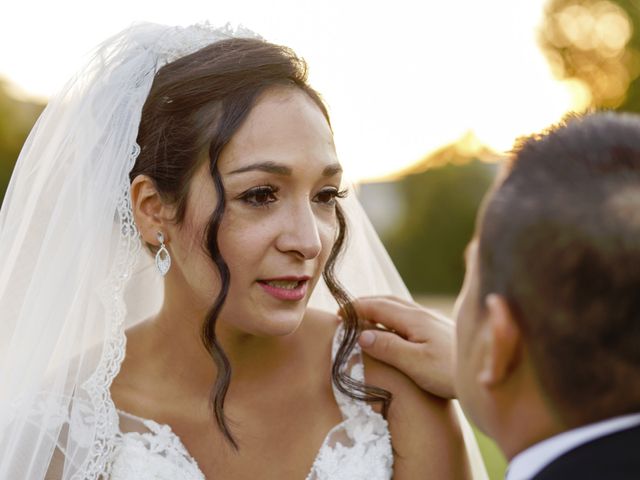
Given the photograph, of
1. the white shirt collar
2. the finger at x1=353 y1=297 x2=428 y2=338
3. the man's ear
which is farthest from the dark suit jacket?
the finger at x1=353 y1=297 x2=428 y2=338

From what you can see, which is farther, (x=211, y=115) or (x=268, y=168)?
(x=211, y=115)

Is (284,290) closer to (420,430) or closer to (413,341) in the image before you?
(413,341)

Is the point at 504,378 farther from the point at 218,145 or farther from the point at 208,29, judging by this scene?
the point at 208,29

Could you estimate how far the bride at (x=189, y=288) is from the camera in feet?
10.5

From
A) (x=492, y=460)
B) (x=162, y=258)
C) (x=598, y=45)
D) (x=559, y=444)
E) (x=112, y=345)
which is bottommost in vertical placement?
(x=492, y=460)

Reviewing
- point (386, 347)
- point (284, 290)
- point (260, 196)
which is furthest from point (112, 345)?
point (386, 347)

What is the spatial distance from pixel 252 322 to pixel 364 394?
2.03 ft

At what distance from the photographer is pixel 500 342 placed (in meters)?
1.91

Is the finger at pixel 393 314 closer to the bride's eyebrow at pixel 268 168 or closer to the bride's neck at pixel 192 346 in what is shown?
the bride's neck at pixel 192 346

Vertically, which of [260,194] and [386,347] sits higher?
[260,194]

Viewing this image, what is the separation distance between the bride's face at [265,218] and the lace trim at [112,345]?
0.23 metres

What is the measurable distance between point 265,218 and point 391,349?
76cm

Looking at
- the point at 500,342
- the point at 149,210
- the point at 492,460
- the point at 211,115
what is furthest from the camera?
the point at 492,460

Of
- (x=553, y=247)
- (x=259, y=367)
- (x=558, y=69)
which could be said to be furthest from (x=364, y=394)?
(x=558, y=69)
